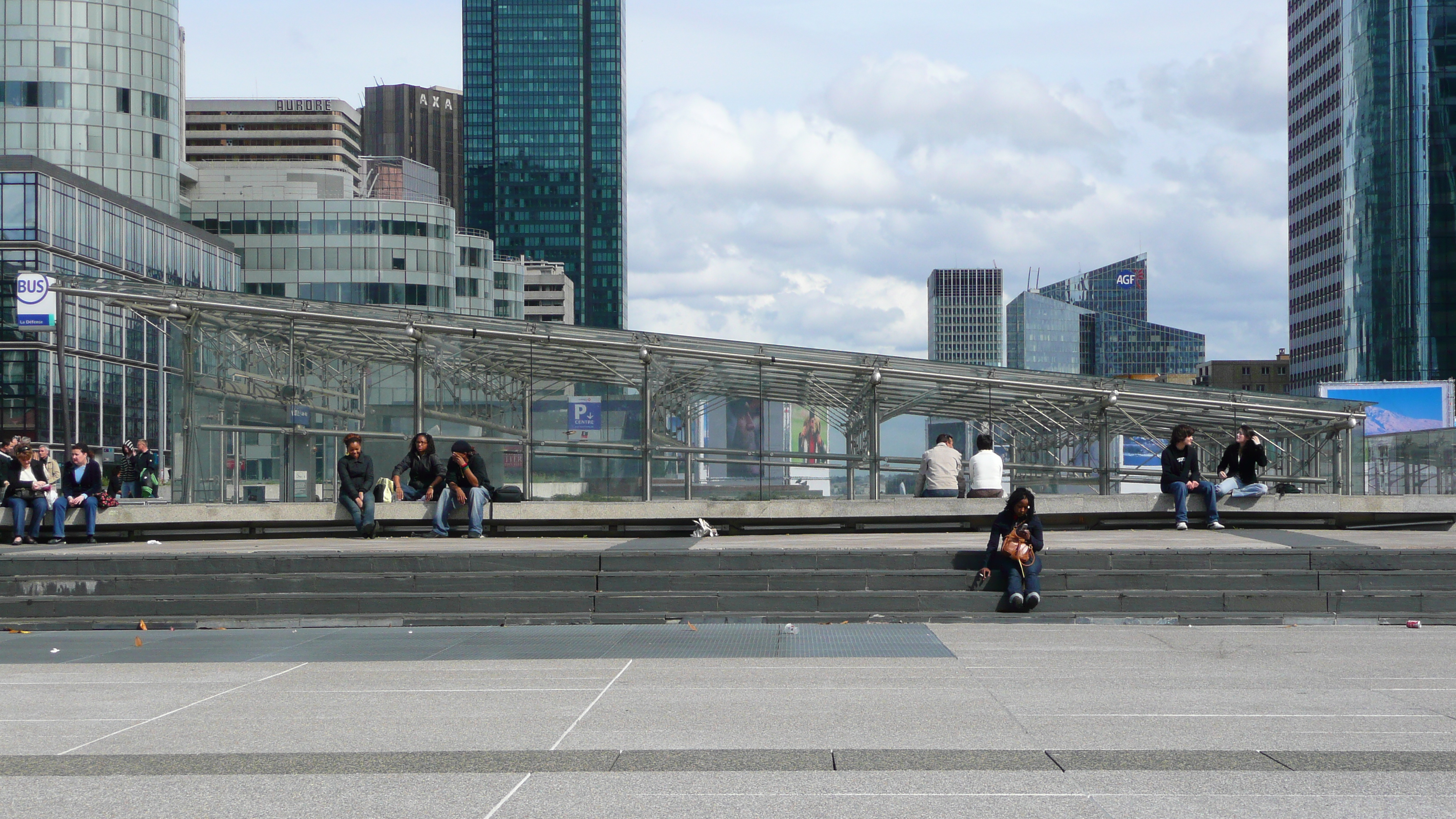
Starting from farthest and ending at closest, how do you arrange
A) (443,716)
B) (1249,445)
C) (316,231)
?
(316,231), (1249,445), (443,716)

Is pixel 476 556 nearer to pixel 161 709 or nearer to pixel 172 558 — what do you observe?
pixel 172 558

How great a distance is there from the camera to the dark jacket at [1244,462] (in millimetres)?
19484

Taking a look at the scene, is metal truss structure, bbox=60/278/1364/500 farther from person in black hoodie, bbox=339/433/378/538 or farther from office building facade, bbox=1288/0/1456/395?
office building facade, bbox=1288/0/1456/395

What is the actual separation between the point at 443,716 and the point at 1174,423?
74.9ft

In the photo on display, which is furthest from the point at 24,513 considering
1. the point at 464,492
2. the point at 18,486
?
the point at 464,492

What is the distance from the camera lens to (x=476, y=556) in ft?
52.0

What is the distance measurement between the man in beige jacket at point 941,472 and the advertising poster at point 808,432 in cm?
381

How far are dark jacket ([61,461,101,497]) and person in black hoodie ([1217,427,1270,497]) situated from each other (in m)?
16.1

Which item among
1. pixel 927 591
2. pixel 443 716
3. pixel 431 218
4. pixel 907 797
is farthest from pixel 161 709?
pixel 431 218

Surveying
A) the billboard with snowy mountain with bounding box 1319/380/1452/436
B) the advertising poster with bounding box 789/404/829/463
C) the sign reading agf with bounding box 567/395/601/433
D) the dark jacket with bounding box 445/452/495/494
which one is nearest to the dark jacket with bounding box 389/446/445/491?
the dark jacket with bounding box 445/452/495/494

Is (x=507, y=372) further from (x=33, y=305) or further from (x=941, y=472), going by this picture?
(x=33, y=305)

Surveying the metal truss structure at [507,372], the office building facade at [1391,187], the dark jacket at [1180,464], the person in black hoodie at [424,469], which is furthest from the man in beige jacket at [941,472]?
the office building facade at [1391,187]

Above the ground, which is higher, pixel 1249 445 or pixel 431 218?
pixel 431 218

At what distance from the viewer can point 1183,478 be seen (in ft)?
63.2
